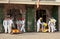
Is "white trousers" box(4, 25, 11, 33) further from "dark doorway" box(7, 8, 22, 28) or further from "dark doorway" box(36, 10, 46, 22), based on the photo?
"dark doorway" box(36, 10, 46, 22)

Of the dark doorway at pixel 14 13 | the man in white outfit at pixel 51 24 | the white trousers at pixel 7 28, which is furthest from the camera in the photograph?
the dark doorway at pixel 14 13

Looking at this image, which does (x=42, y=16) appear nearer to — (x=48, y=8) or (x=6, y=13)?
(x=48, y=8)

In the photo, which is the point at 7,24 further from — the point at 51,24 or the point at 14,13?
the point at 51,24

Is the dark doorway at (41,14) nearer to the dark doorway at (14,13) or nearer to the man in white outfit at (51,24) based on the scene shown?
the man in white outfit at (51,24)

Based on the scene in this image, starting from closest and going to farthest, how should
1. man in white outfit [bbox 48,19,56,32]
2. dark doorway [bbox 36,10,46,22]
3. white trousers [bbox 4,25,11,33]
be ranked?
1. white trousers [bbox 4,25,11,33]
2. man in white outfit [bbox 48,19,56,32]
3. dark doorway [bbox 36,10,46,22]

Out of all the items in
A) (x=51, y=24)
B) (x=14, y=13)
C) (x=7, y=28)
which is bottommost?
(x=7, y=28)

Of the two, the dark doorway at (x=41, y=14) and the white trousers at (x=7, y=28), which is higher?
the dark doorway at (x=41, y=14)

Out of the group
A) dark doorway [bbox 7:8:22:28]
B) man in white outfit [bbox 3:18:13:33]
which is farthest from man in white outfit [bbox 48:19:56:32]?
man in white outfit [bbox 3:18:13:33]

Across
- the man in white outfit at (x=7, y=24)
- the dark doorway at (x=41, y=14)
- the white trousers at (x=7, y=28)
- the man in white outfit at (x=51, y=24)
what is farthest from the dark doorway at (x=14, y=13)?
the man in white outfit at (x=51, y=24)

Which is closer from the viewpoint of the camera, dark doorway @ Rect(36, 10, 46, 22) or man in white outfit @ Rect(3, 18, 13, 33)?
man in white outfit @ Rect(3, 18, 13, 33)

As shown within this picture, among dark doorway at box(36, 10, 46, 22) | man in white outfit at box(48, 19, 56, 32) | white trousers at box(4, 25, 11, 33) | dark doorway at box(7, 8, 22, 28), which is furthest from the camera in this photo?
dark doorway at box(36, 10, 46, 22)

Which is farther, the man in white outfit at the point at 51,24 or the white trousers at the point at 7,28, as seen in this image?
the man in white outfit at the point at 51,24

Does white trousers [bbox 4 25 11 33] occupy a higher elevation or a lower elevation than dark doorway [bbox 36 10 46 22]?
lower

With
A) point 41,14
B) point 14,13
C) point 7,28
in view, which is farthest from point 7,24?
point 41,14
